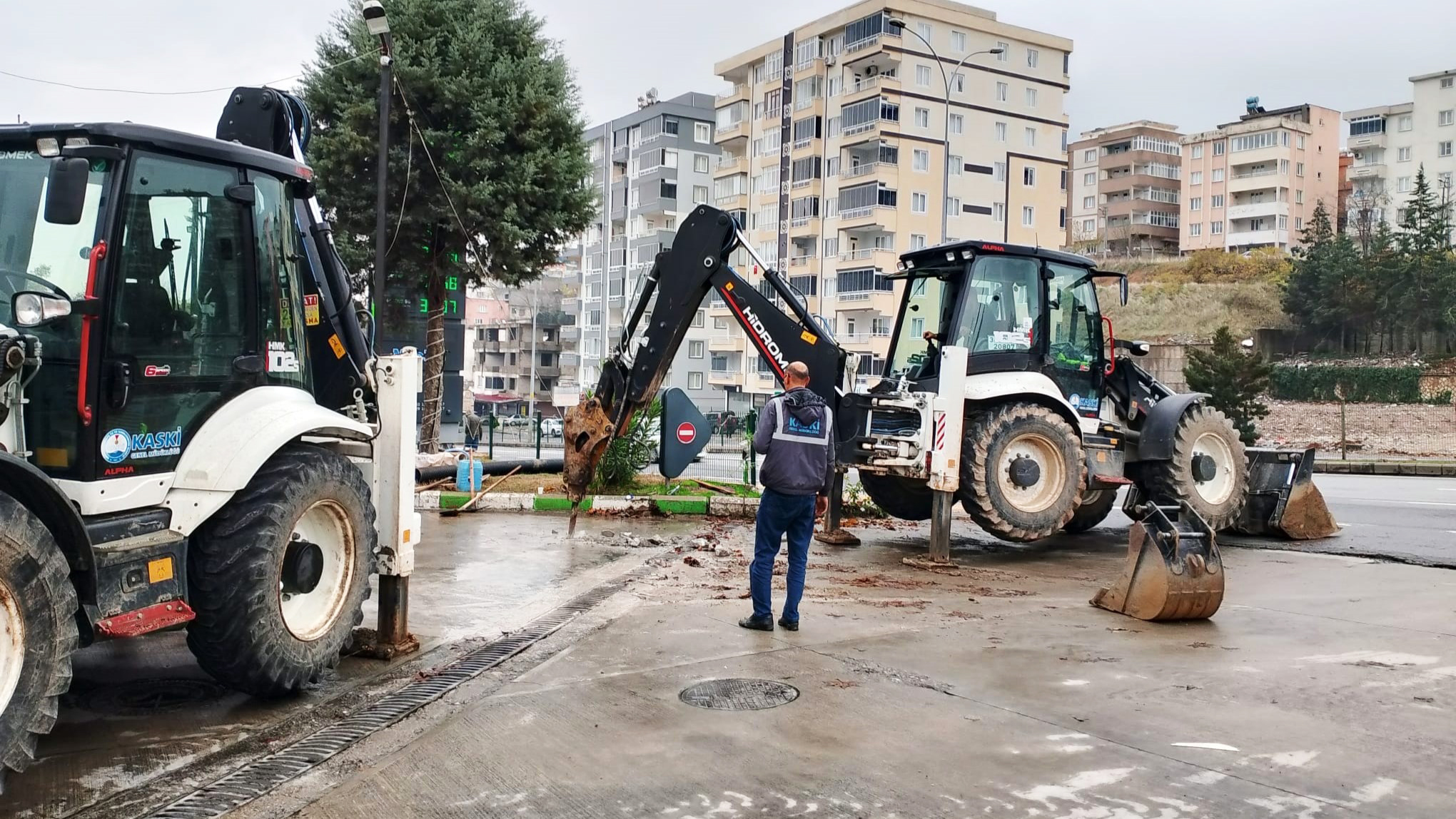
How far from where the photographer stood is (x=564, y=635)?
25.7ft

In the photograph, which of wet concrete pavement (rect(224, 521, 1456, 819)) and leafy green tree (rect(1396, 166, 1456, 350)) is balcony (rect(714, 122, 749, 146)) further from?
wet concrete pavement (rect(224, 521, 1456, 819))

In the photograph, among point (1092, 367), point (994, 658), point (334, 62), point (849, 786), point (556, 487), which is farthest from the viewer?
point (334, 62)

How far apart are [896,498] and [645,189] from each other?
73.6 m

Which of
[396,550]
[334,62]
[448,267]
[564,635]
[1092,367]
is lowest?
[564,635]

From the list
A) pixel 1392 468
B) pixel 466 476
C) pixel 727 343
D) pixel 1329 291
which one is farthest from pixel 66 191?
pixel 727 343

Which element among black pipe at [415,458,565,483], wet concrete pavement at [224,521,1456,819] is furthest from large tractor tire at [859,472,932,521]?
black pipe at [415,458,565,483]

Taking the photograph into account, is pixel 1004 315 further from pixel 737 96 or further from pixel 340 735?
pixel 737 96

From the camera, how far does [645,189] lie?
8450 centimetres

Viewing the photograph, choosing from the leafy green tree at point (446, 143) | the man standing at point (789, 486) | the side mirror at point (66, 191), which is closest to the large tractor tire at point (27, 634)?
the side mirror at point (66, 191)

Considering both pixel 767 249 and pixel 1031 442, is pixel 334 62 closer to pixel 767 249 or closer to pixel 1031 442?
pixel 1031 442

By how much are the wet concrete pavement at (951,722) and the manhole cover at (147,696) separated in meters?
1.31

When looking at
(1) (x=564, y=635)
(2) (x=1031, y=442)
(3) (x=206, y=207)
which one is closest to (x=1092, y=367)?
(2) (x=1031, y=442)

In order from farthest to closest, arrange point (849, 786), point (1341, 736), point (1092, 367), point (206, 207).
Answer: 1. point (1092, 367)
2. point (206, 207)
3. point (1341, 736)
4. point (849, 786)

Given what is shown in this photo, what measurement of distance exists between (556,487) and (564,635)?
8.62 meters
